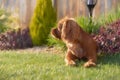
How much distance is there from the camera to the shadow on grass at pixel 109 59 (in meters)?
8.54

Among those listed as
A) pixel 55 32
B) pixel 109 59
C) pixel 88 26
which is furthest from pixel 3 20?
pixel 109 59

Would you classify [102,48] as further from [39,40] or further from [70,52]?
[39,40]

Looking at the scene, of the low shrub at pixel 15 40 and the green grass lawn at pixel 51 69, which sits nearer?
the green grass lawn at pixel 51 69

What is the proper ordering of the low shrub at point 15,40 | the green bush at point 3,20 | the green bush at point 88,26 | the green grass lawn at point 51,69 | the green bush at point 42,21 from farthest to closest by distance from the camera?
the green bush at point 3,20, the green bush at point 42,21, the low shrub at point 15,40, the green bush at point 88,26, the green grass lawn at point 51,69

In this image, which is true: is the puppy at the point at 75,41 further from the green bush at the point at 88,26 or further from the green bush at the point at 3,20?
the green bush at the point at 3,20

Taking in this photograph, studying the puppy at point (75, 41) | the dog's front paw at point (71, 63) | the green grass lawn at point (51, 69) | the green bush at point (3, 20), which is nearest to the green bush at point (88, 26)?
the green grass lawn at point (51, 69)

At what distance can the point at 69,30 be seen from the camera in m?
8.49

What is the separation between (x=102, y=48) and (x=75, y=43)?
0.93m

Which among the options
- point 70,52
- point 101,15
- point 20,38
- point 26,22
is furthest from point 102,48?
point 26,22

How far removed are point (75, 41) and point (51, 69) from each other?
88 centimetres

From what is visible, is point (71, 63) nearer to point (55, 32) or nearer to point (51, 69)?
point (51, 69)

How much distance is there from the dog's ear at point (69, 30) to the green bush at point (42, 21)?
11.1 feet

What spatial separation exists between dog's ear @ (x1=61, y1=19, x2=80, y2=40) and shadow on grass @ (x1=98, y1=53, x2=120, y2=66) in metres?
0.75

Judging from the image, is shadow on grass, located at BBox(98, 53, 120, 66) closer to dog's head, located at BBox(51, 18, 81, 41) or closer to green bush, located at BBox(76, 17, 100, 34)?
dog's head, located at BBox(51, 18, 81, 41)
